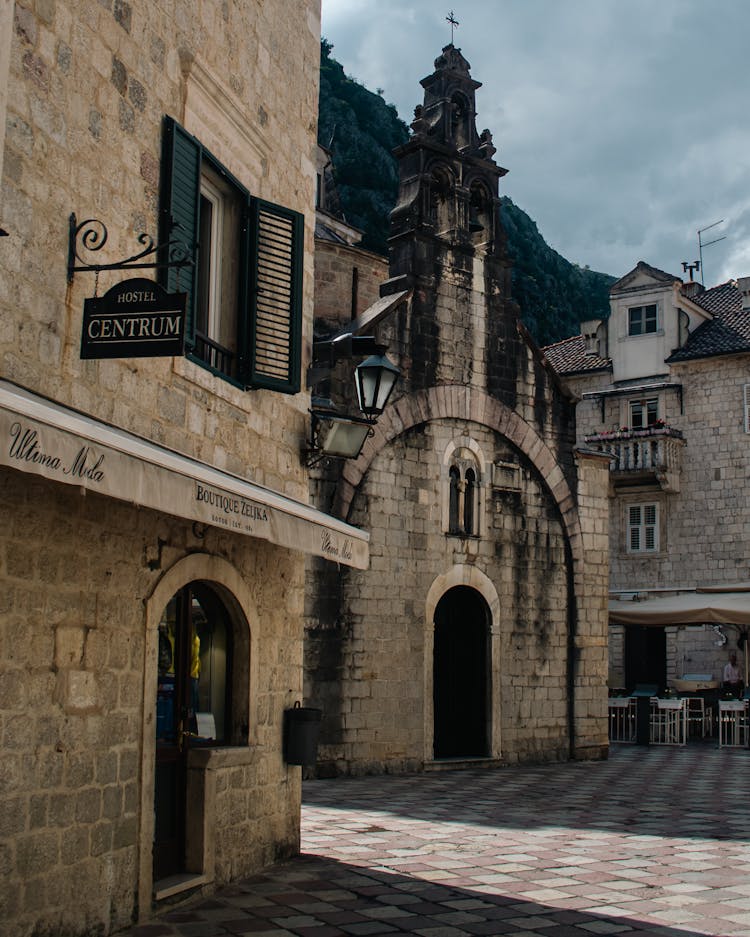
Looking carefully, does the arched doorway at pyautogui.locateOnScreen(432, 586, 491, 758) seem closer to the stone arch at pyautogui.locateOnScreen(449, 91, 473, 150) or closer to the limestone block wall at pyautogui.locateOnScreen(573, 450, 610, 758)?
the limestone block wall at pyautogui.locateOnScreen(573, 450, 610, 758)

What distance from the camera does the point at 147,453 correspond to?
5211 millimetres

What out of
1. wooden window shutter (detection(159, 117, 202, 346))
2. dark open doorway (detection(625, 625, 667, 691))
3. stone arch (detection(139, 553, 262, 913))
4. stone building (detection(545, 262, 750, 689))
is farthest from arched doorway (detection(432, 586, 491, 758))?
dark open doorway (detection(625, 625, 667, 691))

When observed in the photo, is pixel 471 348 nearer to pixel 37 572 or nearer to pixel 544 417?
pixel 544 417

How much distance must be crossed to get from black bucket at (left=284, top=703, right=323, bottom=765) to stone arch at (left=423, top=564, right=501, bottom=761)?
7.50m

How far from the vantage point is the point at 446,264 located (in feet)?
55.9

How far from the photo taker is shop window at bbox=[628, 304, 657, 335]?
1208 inches

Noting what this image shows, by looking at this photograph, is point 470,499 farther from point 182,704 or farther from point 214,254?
point 182,704

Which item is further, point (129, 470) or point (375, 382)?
point (375, 382)

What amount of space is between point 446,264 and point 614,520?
15.3 meters

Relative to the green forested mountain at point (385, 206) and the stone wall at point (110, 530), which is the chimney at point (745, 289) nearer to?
the green forested mountain at point (385, 206)

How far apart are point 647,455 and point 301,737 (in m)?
22.0

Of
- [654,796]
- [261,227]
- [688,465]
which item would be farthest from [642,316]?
[261,227]

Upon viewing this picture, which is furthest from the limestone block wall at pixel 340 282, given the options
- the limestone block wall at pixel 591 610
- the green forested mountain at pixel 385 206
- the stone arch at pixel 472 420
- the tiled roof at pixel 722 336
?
the green forested mountain at pixel 385 206

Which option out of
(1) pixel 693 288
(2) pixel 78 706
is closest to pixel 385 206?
(1) pixel 693 288
